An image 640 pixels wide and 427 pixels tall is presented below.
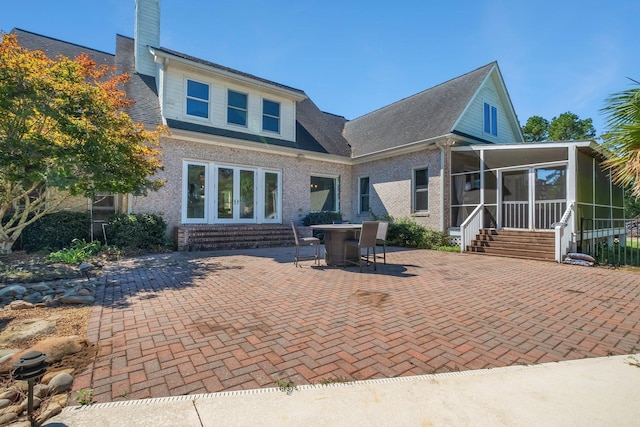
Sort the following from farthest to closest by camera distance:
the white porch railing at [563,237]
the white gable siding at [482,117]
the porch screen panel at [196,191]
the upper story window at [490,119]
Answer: the upper story window at [490,119]
the white gable siding at [482,117]
the porch screen panel at [196,191]
the white porch railing at [563,237]

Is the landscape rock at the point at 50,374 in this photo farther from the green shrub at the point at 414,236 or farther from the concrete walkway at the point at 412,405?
the green shrub at the point at 414,236

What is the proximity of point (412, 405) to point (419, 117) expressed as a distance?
14594 mm

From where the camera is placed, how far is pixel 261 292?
5.07 meters

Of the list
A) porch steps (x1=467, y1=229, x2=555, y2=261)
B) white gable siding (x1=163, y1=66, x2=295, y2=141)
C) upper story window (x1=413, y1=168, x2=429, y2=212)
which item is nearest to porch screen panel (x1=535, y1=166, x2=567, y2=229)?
porch steps (x1=467, y1=229, x2=555, y2=261)

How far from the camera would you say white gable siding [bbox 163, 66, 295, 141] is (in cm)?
1140

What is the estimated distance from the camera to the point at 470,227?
36.3 ft

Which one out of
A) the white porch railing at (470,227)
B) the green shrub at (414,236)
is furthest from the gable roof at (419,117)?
the green shrub at (414,236)

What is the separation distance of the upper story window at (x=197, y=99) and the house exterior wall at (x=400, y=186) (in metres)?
7.85

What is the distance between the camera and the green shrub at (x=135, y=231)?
919 cm

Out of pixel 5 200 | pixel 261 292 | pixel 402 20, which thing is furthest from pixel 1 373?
pixel 402 20

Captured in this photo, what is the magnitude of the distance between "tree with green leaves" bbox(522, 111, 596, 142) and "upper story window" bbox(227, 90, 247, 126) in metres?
32.2

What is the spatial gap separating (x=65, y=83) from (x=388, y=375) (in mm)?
8924

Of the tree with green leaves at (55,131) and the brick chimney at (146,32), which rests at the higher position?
the brick chimney at (146,32)

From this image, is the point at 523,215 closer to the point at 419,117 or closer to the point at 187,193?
the point at 419,117
